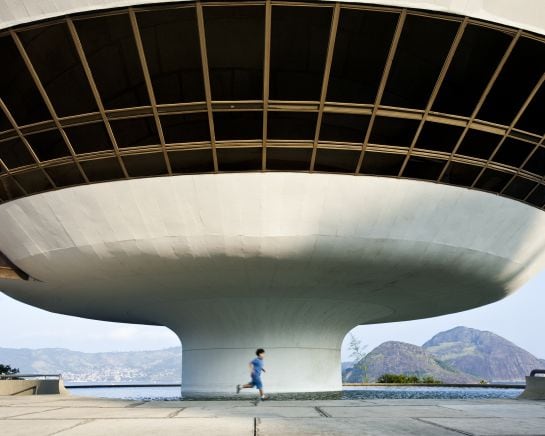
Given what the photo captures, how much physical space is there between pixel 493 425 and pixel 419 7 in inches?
433

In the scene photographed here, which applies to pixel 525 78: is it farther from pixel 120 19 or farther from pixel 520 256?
pixel 120 19

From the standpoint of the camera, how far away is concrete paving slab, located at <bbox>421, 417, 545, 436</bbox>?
20.7ft

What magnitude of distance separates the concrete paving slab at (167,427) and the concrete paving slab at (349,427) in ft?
1.01

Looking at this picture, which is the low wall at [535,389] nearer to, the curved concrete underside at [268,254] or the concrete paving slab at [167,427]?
the curved concrete underside at [268,254]

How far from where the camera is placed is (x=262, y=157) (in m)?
17.4

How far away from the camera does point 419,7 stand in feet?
46.4

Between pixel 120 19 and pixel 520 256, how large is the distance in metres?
18.2

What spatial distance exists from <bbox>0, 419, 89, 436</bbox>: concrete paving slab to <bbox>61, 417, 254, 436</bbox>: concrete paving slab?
230mm

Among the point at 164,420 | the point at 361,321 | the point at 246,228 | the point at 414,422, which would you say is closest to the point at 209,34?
the point at 246,228

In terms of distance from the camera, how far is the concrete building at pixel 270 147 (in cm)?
1477

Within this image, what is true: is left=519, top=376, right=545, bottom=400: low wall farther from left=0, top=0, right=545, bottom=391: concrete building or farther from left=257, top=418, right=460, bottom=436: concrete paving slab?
left=257, top=418, right=460, bottom=436: concrete paving slab

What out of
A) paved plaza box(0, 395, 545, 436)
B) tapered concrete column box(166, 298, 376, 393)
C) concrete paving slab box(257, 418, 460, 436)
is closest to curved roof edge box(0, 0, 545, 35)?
paved plaza box(0, 395, 545, 436)

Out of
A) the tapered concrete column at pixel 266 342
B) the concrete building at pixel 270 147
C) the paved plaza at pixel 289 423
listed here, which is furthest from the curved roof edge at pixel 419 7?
the tapered concrete column at pixel 266 342

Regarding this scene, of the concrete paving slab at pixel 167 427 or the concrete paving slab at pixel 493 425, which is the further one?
the concrete paving slab at pixel 167 427
